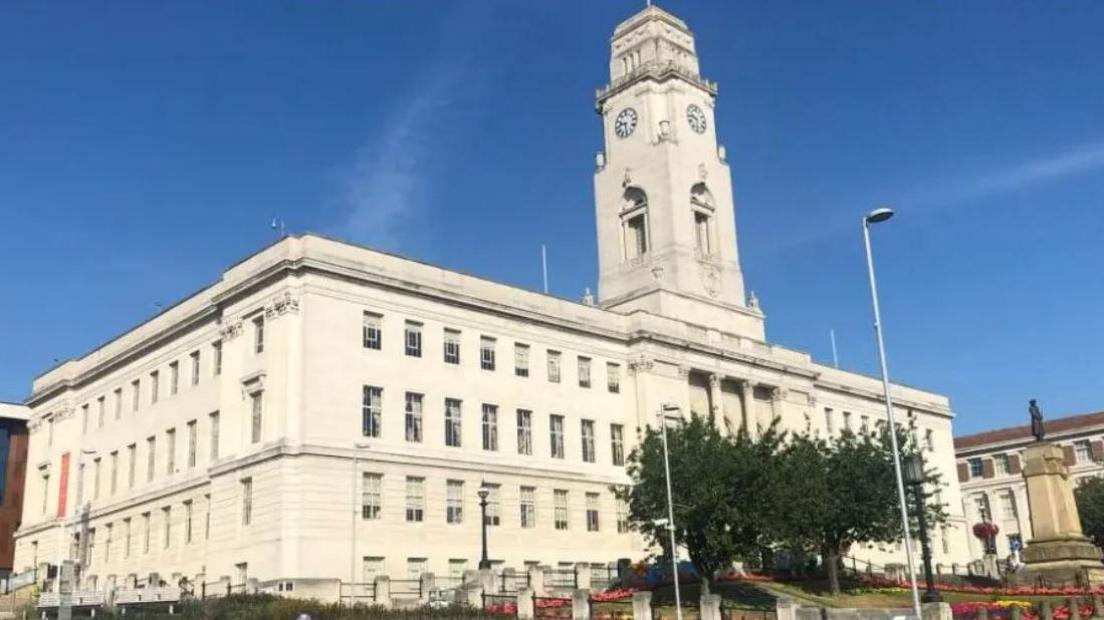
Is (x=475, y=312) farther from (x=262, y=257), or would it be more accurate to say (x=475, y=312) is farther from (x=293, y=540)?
(x=293, y=540)

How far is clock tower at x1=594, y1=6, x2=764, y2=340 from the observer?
76688 millimetres

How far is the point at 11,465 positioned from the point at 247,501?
46.5 meters

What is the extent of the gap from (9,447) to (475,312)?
51.5m

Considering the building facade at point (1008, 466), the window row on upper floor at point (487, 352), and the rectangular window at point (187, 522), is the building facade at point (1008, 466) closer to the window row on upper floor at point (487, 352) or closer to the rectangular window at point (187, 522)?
the window row on upper floor at point (487, 352)

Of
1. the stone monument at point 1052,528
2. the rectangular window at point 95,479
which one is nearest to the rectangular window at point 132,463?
the rectangular window at point 95,479

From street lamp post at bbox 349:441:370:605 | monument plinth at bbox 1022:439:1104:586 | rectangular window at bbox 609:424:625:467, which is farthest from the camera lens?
rectangular window at bbox 609:424:625:467

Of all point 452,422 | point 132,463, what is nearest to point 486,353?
point 452,422

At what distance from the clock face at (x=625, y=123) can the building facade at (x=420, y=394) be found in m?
0.25

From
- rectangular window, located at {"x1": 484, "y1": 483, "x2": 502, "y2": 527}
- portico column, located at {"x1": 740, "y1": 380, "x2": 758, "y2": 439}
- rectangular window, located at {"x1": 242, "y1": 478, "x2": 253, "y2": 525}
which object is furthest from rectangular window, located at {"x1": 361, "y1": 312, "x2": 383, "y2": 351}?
portico column, located at {"x1": 740, "y1": 380, "x2": 758, "y2": 439}

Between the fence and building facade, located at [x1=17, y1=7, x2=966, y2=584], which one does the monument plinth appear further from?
the fence

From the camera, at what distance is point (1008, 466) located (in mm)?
117125

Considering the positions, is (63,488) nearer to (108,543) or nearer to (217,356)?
(108,543)

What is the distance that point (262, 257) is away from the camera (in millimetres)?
59500

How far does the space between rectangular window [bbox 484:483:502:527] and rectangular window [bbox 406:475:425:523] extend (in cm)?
397
